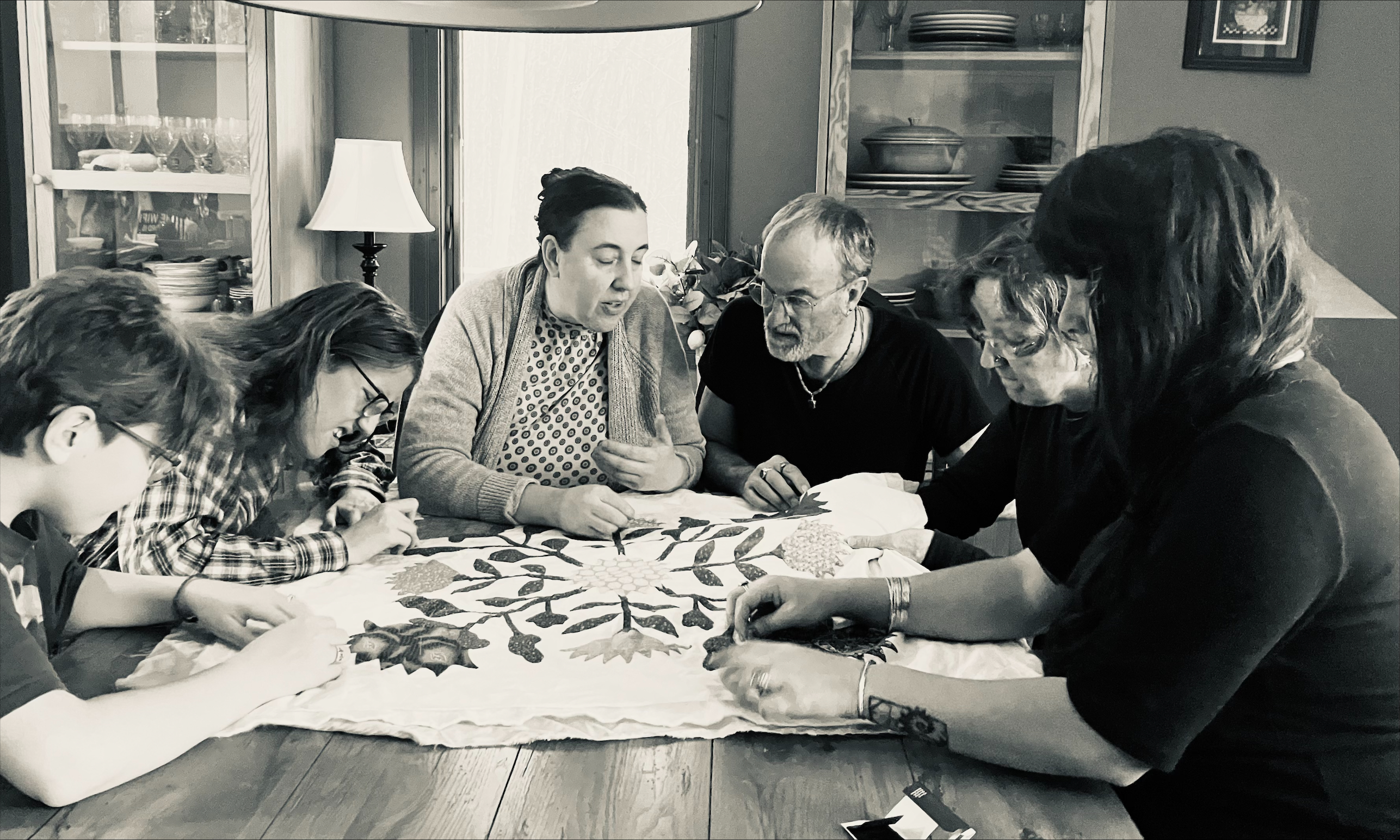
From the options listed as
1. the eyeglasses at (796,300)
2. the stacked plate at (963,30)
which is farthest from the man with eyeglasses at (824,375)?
the stacked plate at (963,30)

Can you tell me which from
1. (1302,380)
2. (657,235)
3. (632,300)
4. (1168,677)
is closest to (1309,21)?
(657,235)

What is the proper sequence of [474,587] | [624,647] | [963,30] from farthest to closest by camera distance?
[963,30] → [474,587] → [624,647]

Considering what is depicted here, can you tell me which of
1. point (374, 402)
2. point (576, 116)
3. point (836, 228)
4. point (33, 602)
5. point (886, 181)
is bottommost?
point (33, 602)

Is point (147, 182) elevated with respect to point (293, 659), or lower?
elevated

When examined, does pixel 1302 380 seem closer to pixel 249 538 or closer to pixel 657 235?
pixel 249 538

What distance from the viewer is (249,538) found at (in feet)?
5.08

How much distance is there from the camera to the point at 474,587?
145 centimetres

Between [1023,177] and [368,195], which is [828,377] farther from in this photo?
[368,195]

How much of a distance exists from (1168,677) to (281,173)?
3.26 metres

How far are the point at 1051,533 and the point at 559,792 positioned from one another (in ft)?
2.48

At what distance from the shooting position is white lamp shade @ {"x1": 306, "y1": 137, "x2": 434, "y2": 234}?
3.50m

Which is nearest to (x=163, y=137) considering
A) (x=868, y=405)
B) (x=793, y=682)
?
(x=868, y=405)

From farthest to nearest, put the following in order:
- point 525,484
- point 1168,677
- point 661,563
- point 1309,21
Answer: point 1309,21
point 525,484
point 661,563
point 1168,677

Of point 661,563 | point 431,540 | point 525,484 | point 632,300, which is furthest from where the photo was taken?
point 632,300
